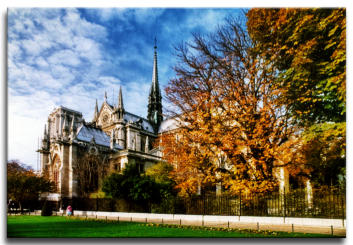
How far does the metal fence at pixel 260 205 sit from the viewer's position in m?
7.62

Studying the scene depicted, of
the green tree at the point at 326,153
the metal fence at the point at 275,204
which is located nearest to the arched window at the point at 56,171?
the metal fence at the point at 275,204

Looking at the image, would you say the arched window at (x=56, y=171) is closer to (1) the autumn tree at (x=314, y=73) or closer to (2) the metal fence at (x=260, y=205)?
(2) the metal fence at (x=260, y=205)

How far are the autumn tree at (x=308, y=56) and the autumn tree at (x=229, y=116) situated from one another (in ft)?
1.54

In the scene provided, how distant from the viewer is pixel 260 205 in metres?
9.30

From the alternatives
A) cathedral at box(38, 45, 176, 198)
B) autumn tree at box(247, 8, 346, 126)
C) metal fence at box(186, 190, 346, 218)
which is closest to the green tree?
autumn tree at box(247, 8, 346, 126)

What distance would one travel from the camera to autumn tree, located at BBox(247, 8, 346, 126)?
296 inches

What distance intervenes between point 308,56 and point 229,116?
3.25 meters

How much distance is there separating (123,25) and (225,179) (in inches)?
256

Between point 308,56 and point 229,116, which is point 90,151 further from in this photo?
point 308,56

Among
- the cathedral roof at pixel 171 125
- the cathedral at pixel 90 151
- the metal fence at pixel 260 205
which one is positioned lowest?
the metal fence at pixel 260 205

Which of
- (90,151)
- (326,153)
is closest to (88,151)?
(90,151)
